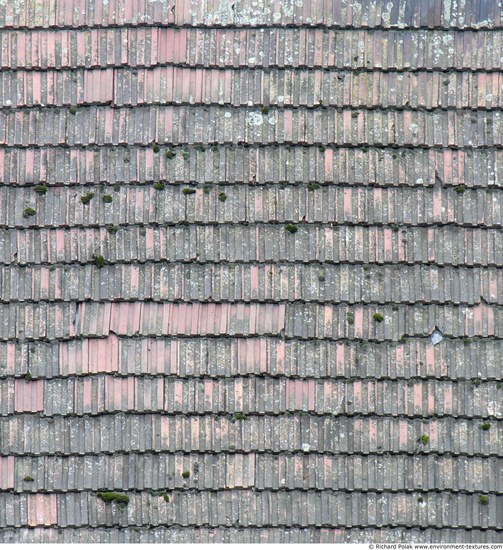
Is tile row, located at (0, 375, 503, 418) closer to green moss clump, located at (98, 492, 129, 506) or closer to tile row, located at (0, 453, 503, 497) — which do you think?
tile row, located at (0, 453, 503, 497)

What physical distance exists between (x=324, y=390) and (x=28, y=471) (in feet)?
7.21

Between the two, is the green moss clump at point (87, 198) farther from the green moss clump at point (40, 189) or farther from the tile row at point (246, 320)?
the tile row at point (246, 320)

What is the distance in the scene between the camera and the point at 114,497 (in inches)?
265

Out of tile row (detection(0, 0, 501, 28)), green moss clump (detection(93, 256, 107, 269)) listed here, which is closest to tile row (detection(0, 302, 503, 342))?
green moss clump (detection(93, 256, 107, 269))

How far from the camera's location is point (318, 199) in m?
7.08

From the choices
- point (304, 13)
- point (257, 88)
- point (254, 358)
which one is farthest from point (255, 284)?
point (304, 13)

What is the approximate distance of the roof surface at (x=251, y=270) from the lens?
6793 millimetres

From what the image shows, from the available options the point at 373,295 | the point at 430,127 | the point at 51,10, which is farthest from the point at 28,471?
the point at 430,127

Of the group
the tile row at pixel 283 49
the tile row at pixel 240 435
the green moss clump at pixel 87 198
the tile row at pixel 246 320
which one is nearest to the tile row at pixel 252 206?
the green moss clump at pixel 87 198

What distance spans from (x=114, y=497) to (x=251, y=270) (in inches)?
74.5

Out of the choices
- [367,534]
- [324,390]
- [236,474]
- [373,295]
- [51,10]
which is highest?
[51,10]

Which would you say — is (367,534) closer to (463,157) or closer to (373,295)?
(373,295)

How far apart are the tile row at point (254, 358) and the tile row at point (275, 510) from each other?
0.86 meters

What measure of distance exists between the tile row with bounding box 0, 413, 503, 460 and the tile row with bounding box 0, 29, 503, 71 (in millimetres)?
2639
